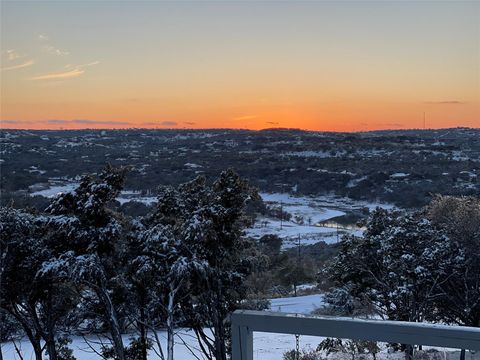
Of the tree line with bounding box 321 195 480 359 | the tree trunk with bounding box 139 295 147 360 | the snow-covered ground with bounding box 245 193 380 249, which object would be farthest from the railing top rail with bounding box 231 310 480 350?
the snow-covered ground with bounding box 245 193 380 249

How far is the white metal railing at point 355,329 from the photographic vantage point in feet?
4.80

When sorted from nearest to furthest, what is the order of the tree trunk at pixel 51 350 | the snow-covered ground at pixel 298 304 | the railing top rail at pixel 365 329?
1. the railing top rail at pixel 365 329
2. the tree trunk at pixel 51 350
3. the snow-covered ground at pixel 298 304

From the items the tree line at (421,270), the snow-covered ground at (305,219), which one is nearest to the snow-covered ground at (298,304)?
the tree line at (421,270)

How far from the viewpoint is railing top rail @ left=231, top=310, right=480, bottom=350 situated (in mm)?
1461

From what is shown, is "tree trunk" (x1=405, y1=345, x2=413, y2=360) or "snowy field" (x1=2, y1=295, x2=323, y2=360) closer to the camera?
"tree trunk" (x1=405, y1=345, x2=413, y2=360)

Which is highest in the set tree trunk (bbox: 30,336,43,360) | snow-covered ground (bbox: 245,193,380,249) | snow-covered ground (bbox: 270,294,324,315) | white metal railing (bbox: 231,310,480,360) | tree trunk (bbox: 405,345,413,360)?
white metal railing (bbox: 231,310,480,360)

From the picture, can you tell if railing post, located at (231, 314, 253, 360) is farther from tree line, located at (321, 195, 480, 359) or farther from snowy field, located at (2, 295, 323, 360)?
tree line, located at (321, 195, 480, 359)

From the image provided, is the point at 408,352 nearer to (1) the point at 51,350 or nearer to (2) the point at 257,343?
(2) the point at 257,343

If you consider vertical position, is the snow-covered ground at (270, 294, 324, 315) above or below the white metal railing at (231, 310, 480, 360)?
below

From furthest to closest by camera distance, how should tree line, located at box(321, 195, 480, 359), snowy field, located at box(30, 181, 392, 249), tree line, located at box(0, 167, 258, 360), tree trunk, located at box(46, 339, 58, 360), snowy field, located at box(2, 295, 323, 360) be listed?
1. snowy field, located at box(30, 181, 392, 249)
2. tree line, located at box(321, 195, 480, 359)
3. tree trunk, located at box(46, 339, 58, 360)
4. tree line, located at box(0, 167, 258, 360)
5. snowy field, located at box(2, 295, 323, 360)

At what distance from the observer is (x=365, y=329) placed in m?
1.52

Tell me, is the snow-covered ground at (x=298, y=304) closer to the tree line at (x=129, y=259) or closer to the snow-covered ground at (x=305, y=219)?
the tree line at (x=129, y=259)

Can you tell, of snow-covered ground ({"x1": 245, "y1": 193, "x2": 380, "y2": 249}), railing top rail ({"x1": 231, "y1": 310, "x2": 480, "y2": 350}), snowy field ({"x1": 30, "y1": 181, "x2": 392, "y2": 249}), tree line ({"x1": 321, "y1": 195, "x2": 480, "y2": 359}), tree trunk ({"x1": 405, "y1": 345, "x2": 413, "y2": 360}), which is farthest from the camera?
snow-covered ground ({"x1": 245, "y1": 193, "x2": 380, "y2": 249})

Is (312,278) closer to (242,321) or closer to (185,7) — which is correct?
(185,7)
